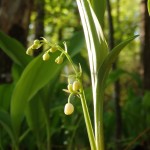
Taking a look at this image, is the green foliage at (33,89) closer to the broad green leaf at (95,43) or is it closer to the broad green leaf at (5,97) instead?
the broad green leaf at (5,97)

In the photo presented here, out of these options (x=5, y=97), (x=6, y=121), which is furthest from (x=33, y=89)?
(x=5, y=97)

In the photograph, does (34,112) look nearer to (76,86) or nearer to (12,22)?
(76,86)

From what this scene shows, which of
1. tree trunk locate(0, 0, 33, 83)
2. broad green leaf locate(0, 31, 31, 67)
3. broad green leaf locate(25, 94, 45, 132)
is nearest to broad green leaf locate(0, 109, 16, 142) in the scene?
broad green leaf locate(25, 94, 45, 132)

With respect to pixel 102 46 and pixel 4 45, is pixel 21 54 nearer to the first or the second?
pixel 4 45

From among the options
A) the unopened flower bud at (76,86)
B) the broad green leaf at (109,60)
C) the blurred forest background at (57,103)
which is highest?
the broad green leaf at (109,60)

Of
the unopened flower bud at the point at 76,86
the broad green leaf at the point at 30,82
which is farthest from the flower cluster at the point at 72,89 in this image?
the broad green leaf at the point at 30,82
